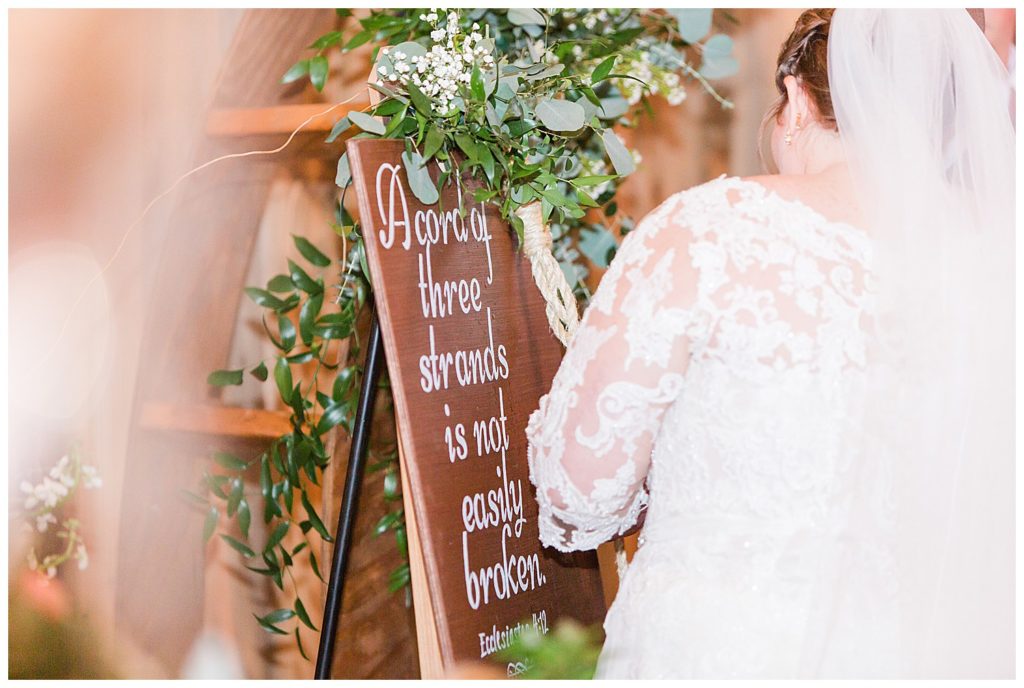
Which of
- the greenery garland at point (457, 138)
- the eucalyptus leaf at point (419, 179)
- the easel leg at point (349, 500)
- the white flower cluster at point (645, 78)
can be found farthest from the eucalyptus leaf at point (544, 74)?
the white flower cluster at point (645, 78)

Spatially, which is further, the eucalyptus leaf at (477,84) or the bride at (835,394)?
the eucalyptus leaf at (477,84)

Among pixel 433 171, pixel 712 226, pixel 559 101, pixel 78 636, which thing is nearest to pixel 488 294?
pixel 433 171

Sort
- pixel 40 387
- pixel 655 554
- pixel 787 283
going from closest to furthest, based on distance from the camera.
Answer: pixel 787 283 < pixel 655 554 < pixel 40 387

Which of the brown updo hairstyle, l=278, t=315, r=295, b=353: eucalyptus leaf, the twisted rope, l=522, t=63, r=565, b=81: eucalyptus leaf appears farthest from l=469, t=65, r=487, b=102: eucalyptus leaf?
l=278, t=315, r=295, b=353: eucalyptus leaf

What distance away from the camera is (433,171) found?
1.42 metres

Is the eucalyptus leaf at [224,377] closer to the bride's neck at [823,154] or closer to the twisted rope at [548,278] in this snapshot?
the twisted rope at [548,278]

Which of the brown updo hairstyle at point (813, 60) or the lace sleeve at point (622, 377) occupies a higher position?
the brown updo hairstyle at point (813, 60)

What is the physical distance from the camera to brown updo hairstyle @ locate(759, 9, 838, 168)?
4.26 ft

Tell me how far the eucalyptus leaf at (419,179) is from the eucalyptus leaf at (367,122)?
6 cm

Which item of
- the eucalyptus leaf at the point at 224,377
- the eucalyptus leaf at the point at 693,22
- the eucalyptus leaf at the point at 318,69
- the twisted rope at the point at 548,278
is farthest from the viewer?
the eucalyptus leaf at the point at 693,22

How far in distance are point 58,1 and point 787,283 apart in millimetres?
1636

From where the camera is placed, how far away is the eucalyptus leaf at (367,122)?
134cm

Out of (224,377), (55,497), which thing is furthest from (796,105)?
(55,497)

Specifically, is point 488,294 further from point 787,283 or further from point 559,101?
point 787,283
